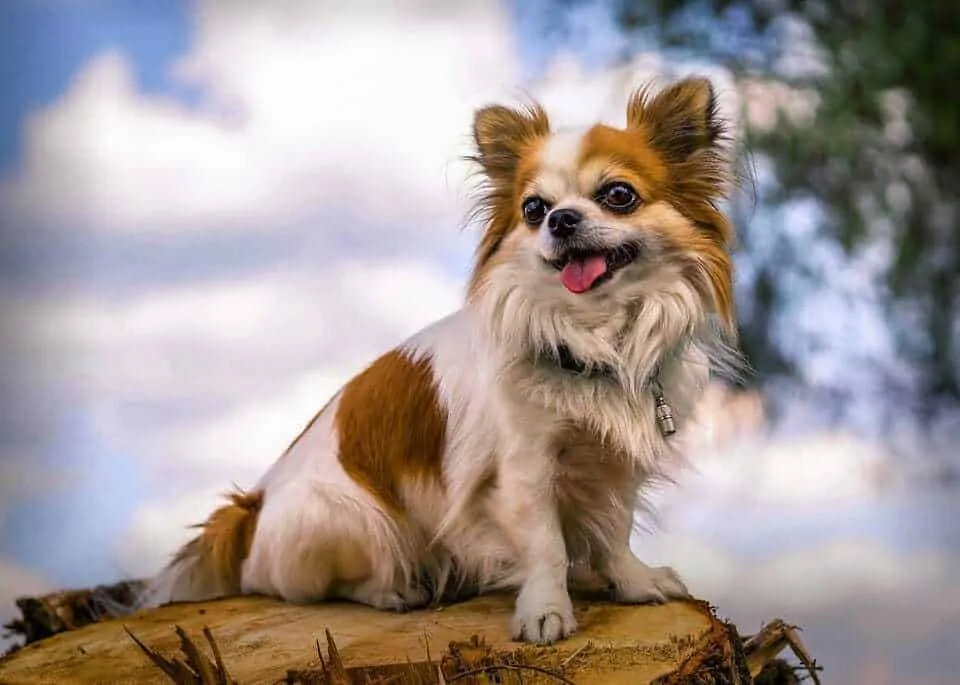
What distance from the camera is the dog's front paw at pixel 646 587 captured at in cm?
184

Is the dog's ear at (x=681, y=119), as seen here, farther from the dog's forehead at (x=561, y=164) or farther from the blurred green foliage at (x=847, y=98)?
the blurred green foliage at (x=847, y=98)

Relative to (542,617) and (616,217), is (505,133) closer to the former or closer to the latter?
(616,217)

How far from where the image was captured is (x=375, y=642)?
1.69 m

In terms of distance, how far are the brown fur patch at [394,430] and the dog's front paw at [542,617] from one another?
0.29m

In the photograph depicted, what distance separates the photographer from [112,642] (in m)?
1.80

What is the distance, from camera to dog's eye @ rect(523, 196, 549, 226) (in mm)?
1696

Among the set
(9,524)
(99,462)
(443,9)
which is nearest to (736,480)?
(443,9)

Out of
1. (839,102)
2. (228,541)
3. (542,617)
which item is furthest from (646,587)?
(839,102)

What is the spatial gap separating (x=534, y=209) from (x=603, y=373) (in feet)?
0.91

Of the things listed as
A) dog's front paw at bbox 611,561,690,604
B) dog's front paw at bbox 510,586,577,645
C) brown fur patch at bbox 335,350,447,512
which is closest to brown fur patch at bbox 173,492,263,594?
brown fur patch at bbox 335,350,447,512

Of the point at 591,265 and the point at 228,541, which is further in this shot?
the point at 228,541

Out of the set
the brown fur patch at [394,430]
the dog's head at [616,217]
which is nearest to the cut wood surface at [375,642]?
the brown fur patch at [394,430]

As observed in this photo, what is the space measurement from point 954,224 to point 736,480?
26.9 inches

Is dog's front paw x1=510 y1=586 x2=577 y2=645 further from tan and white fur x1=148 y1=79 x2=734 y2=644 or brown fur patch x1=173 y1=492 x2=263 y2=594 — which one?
brown fur patch x1=173 y1=492 x2=263 y2=594
